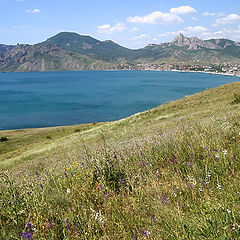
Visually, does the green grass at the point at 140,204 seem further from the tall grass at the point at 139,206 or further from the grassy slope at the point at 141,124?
the grassy slope at the point at 141,124

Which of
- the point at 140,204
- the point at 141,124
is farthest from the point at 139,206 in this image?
the point at 141,124

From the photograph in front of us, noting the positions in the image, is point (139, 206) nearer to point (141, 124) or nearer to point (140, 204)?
point (140, 204)

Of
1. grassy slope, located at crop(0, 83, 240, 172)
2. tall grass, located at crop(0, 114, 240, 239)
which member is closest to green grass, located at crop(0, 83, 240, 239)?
tall grass, located at crop(0, 114, 240, 239)

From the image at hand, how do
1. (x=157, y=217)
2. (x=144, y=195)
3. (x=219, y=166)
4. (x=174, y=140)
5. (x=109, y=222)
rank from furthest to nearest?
1. (x=174, y=140)
2. (x=219, y=166)
3. (x=144, y=195)
4. (x=109, y=222)
5. (x=157, y=217)

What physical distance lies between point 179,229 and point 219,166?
5.12ft

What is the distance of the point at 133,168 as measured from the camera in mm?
4082

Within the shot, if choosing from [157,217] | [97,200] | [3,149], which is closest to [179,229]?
[157,217]

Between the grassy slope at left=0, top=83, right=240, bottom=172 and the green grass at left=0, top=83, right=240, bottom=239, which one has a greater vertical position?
the green grass at left=0, top=83, right=240, bottom=239

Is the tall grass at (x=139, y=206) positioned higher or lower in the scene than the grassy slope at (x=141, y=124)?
higher

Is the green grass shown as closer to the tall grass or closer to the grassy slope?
the tall grass

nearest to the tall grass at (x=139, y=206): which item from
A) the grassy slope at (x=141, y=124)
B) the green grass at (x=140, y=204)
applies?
the green grass at (x=140, y=204)

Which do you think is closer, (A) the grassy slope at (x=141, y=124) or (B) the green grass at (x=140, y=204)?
(B) the green grass at (x=140, y=204)

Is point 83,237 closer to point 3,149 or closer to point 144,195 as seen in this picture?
point 144,195

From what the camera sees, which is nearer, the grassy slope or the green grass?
the green grass
